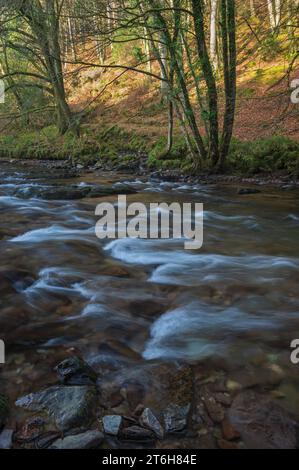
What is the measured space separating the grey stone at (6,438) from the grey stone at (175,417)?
92 cm

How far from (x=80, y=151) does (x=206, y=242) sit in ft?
41.3

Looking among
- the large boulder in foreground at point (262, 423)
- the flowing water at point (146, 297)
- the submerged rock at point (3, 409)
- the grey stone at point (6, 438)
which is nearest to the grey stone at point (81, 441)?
the grey stone at point (6, 438)

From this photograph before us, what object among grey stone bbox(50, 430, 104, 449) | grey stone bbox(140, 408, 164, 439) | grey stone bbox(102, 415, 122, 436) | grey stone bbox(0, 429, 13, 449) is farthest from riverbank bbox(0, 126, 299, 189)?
grey stone bbox(0, 429, 13, 449)

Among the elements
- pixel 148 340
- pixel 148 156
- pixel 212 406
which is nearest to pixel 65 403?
pixel 212 406

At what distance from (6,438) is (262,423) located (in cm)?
153

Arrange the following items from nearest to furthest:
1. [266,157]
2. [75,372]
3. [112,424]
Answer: [112,424]
[75,372]
[266,157]

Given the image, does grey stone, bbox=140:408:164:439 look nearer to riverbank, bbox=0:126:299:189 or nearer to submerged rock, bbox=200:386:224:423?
submerged rock, bbox=200:386:224:423

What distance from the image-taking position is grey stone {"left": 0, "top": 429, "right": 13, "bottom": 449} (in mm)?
2465

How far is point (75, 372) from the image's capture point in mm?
3016

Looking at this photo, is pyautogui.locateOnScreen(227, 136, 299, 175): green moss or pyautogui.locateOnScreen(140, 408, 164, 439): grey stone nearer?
pyautogui.locateOnScreen(140, 408, 164, 439): grey stone

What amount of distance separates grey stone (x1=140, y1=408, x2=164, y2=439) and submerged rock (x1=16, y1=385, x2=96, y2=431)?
33cm

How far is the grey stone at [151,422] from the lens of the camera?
2.55 meters

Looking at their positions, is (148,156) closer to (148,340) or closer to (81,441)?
(148,340)

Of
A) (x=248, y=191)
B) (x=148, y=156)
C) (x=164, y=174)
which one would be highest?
(x=148, y=156)
